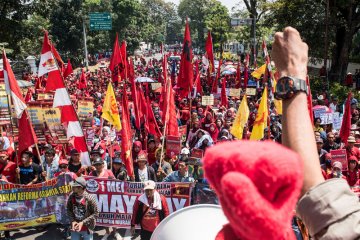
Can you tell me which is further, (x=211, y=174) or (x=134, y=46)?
(x=134, y=46)

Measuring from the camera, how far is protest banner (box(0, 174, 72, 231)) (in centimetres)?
652

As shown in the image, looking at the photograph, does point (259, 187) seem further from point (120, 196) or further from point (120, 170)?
point (120, 170)

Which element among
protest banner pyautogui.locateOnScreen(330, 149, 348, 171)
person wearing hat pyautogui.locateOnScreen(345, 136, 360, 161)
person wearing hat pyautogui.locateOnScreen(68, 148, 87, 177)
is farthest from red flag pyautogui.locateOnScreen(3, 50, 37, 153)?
person wearing hat pyautogui.locateOnScreen(345, 136, 360, 161)

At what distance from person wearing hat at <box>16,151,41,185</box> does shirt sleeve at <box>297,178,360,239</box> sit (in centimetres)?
675

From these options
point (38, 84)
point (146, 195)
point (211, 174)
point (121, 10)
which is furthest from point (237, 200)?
Answer: point (121, 10)

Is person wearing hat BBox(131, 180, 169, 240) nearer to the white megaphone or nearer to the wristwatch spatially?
the white megaphone

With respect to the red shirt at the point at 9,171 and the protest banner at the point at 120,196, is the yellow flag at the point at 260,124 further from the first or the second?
the red shirt at the point at 9,171

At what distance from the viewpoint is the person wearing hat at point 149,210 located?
5480mm

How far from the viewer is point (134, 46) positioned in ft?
200

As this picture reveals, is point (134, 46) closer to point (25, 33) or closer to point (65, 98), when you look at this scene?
point (25, 33)

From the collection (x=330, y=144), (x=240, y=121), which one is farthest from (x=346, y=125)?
(x=240, y=121)

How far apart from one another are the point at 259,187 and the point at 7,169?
719 cm

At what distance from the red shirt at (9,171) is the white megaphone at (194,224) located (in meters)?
5.76

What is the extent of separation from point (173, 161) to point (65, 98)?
7.79 ft
